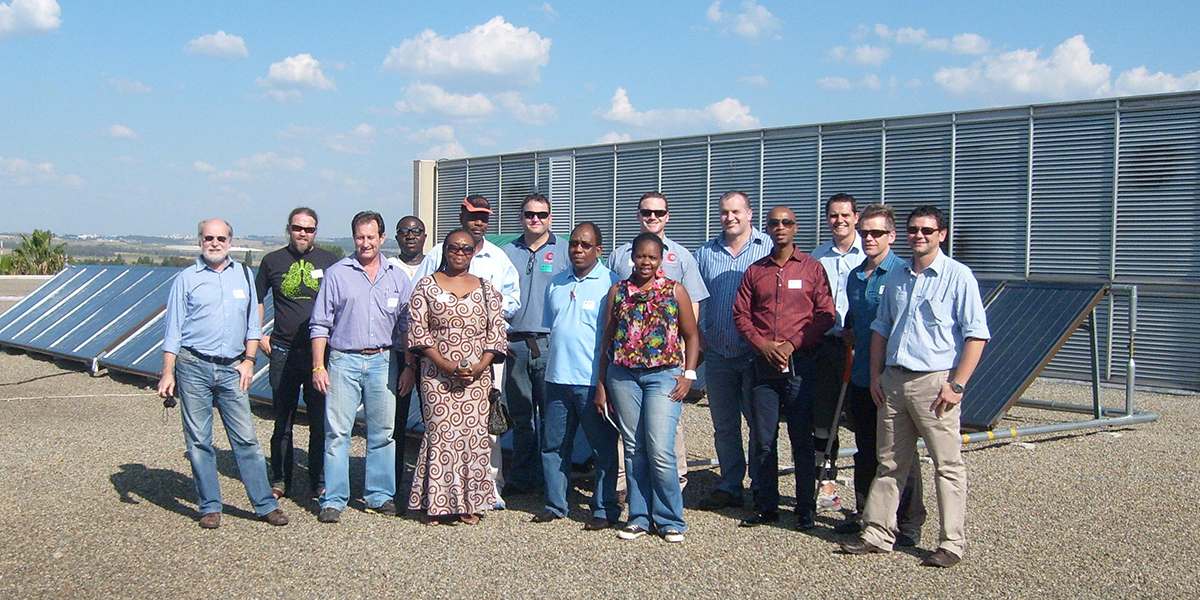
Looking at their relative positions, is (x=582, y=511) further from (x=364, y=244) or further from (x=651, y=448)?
(x=364, y=244)

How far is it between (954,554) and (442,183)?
20520 millimetres

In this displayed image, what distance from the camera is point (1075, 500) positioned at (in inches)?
261

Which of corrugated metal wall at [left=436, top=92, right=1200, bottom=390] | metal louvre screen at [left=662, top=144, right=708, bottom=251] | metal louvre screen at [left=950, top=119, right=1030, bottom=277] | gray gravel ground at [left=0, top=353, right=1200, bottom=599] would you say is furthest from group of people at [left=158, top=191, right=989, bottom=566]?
metal louvre screen at [left=662, top=144, right=708, bottom=251]

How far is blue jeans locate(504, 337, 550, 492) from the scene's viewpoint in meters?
6.58

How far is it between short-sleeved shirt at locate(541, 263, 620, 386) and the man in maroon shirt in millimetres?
842

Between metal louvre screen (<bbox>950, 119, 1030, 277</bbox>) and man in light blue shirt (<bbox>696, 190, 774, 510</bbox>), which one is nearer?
man in light blue shirt (<bbox>696, 190, 774, 510</bbox>)

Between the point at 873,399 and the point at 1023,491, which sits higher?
the point at 873,399

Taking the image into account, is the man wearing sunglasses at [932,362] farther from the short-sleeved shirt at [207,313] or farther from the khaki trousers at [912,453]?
the short-sleeved shirt at [207,313]

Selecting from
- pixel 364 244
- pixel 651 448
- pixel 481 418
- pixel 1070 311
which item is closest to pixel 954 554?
pixel 651 448

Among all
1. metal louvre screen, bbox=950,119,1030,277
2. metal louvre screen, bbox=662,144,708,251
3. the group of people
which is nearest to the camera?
the group of people

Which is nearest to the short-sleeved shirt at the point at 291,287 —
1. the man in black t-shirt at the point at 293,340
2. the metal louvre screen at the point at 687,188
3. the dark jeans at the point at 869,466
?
the man in black t-shirt at the point at 293,340

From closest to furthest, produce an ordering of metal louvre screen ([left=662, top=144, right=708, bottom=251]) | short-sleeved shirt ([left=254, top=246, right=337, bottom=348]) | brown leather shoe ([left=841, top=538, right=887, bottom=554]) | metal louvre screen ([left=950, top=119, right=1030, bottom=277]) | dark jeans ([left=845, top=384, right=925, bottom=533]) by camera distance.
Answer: brown leather shoe ([left=841, top=538, right=887, bottom=554]), dark jeans ([left=845, top=384, right=925, bottom=533]), short-sleeved shirt ([left=254, top=246, right=337, bottom=348]), metal louvre screen ([left=950, top=119, right=1030, bottom=277]), metal louvre screen ([left=662, top=144, right=708, bottom=251])

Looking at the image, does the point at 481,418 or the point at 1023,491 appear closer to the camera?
the point at 481,418

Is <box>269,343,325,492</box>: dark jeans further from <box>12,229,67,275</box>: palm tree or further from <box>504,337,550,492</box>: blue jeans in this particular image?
<box>12,229,67,275</box>: palm tree
